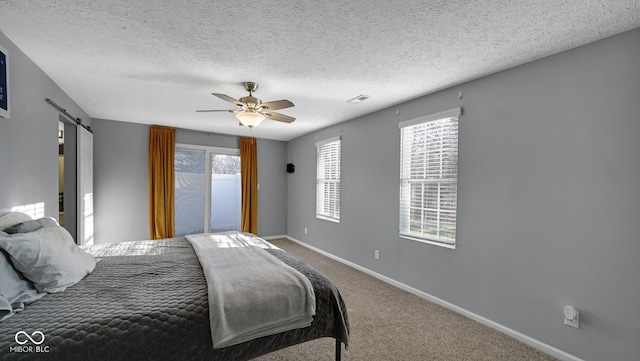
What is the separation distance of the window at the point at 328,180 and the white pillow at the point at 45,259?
361cm

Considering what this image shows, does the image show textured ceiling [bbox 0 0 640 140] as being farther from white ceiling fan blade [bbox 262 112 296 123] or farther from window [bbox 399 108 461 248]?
window [bbox 399 108 461 248]

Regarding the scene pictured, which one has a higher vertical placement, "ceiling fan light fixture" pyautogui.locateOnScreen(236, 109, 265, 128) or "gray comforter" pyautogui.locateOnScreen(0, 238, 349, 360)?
"ceiling fan light fixture" pyautogui.locateOnScreen(236, 109, 265, 128)

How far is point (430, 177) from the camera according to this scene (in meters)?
3.16

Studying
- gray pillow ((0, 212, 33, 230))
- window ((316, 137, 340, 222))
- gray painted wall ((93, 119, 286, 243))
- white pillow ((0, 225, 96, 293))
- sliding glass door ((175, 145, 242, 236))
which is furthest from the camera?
sliding glass door ((175, 145, 242, 236))

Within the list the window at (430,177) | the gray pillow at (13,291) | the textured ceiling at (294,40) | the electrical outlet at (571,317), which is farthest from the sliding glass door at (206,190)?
the electrical outlet at (571,317)

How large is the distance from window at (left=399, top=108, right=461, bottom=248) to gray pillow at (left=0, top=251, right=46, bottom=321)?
337 centimetres

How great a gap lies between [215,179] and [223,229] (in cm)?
113

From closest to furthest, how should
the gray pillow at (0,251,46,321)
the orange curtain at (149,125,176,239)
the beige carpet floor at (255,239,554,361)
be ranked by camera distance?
the gray pillow at (0,251,46,321) → the beige carpet floor at (255,239,554,361) → the orange curtain at (149,125,176,239)

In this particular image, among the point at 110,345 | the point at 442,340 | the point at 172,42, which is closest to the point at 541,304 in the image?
the point at 442,340

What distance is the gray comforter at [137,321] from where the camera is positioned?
1220mm

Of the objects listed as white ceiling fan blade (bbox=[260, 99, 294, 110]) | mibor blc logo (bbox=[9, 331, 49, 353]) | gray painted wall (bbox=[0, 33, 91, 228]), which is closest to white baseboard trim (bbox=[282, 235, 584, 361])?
white ceiling fan blade (bbox=[260, 99, 294, 110])

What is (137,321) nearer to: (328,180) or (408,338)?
(408,338)

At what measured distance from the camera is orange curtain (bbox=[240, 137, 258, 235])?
589 centimetres

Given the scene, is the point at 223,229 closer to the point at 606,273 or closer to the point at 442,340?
the point at 442,340
